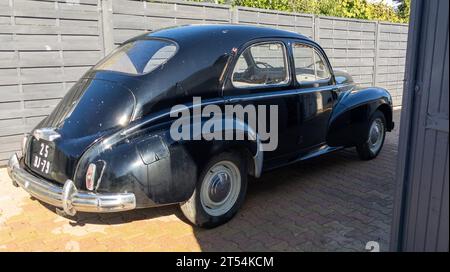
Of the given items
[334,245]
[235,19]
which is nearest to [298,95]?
[334,245]

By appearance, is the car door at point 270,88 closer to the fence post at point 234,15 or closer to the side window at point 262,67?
the side window at point 262,67

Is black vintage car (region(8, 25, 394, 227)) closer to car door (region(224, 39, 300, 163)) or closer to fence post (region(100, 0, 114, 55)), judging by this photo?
car door (region(224, 39, 300, 163))

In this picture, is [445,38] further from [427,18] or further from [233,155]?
[233,155]

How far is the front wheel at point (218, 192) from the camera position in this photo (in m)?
3.50

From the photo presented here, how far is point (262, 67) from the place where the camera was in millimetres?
4309

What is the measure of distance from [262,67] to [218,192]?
1.50 m

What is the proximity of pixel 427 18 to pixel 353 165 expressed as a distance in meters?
3.51

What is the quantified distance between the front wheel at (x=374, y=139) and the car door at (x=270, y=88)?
62.2 inches

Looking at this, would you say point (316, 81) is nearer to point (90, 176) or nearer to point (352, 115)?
point (352, 115)

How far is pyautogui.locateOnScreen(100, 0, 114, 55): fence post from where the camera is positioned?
558cm

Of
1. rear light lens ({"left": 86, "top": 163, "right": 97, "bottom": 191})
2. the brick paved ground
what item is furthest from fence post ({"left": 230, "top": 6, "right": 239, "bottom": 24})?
rear light lens ({"left": 86, "top": 163, "right": 97, "bottom": 191})

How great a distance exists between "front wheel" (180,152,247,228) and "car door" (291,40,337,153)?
103 cm

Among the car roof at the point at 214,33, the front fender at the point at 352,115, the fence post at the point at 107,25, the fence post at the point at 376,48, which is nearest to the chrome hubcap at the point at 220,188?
the car roof at the point at 214,33
